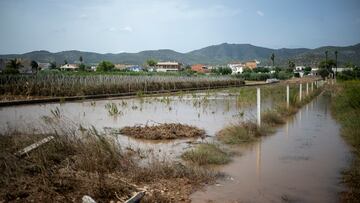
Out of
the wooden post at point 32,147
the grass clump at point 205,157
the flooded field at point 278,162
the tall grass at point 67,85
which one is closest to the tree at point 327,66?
the tall grass at point 67,85

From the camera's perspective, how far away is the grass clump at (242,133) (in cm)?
1012

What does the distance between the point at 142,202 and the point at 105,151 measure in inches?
60.6

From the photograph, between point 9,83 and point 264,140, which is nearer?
point 264,140

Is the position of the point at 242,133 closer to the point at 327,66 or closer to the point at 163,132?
the point at 163,132

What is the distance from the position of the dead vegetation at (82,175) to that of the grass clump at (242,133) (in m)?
3.47

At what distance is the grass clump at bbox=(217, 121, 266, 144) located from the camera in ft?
33.2

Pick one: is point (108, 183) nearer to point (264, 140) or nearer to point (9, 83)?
point (264, 140)

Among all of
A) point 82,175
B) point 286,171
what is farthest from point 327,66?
point 82,175

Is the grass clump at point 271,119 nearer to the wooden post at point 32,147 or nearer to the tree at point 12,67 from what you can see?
the wooden post at point 32,147

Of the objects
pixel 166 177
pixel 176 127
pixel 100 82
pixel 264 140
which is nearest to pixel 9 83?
pixel 100 82

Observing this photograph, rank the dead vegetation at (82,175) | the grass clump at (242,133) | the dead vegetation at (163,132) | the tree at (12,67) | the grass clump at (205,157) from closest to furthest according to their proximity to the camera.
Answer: the dead vegetation at (82,175), the grass clump at (205,157), the grass clump at (242,133), the dead vegetation at (163,132), the tree at (12,67)

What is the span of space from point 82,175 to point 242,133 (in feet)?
19.5

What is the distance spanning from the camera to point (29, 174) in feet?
17.5

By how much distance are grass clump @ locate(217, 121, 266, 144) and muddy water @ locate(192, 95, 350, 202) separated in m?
0.38
